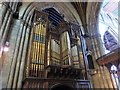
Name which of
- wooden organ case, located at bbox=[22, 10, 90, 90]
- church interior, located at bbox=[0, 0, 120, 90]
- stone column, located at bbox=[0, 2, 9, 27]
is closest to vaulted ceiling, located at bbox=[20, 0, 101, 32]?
church interior, located at bbox=[0, 0, 120, 90]

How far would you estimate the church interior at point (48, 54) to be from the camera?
248 inches

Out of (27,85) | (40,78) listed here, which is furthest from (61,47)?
(27,85)

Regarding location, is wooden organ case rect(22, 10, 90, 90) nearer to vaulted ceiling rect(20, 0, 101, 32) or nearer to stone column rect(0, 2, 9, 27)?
stone column rect(0, 2, 9, 27)

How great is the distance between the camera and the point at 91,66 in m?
8.70

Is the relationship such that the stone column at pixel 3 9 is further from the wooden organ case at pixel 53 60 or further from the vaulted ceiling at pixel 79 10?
the vaulted ceiling at pixel 79 10

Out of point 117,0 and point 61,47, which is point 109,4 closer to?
point 117,0

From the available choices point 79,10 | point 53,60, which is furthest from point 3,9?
point 79,10

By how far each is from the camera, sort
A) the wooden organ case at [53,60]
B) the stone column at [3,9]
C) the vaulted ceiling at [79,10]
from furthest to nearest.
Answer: the vaulted ceiling at [79,10] → the stone column at [3,9] → the wooden organ case at [53,60]

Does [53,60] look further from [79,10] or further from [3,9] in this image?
[79,10]

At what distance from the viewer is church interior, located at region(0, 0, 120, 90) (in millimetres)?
6289

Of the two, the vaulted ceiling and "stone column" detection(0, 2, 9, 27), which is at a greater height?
the vaulted ceiling

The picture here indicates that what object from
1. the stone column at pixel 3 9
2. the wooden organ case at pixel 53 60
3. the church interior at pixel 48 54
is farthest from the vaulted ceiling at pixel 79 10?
the stone column at pixel 3 9

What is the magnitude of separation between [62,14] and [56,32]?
310 cm

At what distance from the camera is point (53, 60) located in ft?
22.1
